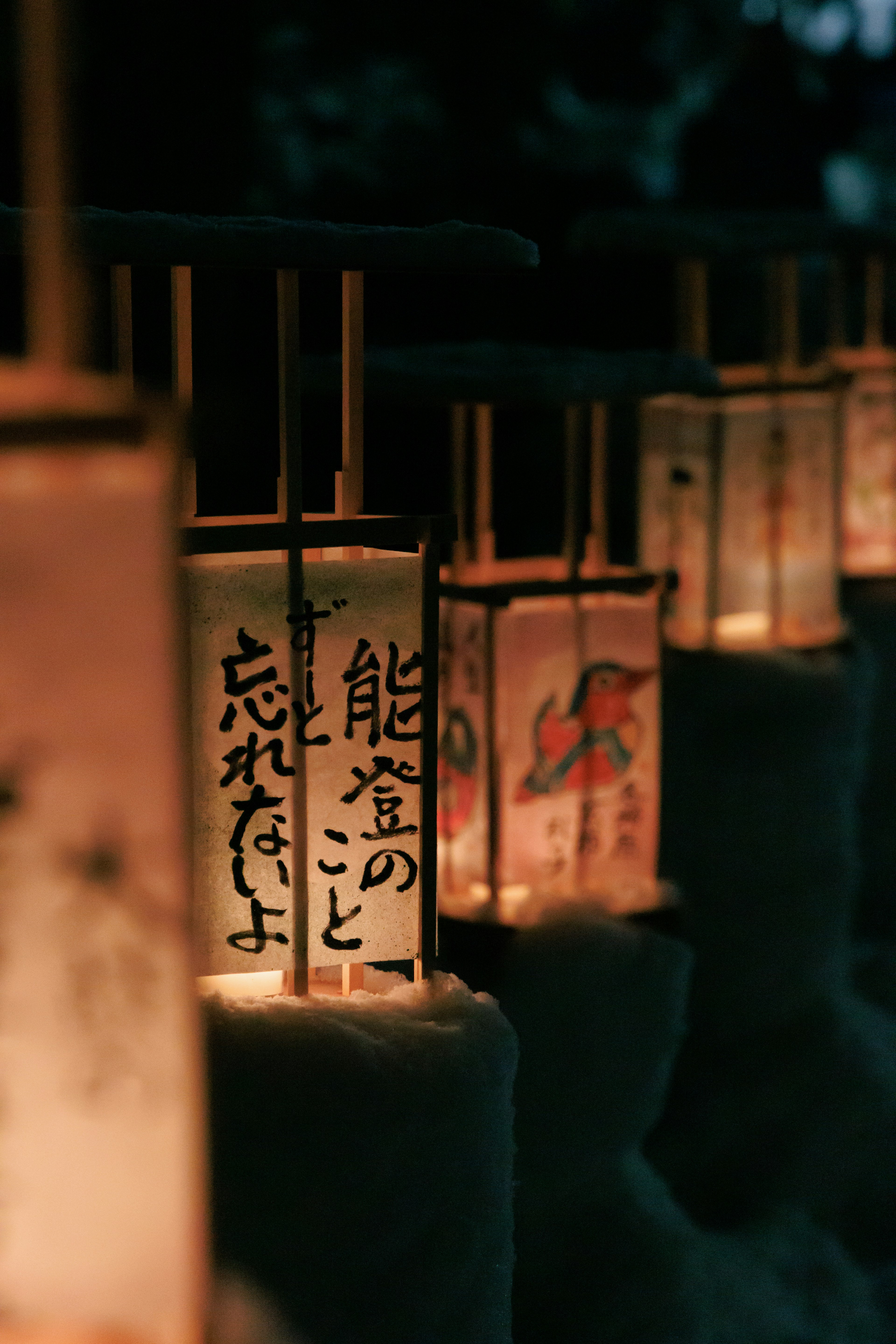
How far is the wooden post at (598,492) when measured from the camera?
4.55m

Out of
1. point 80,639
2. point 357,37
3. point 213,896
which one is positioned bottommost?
point 213,896

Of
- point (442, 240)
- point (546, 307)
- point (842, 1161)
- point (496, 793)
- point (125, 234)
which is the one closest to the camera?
point (125, 234)

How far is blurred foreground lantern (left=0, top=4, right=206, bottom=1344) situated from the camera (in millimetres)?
1354

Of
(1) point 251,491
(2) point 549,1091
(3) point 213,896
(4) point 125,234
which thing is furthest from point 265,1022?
(1) point 251,491

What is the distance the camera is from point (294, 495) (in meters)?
2.77

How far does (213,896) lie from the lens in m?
2.82

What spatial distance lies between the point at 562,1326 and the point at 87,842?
138 inches

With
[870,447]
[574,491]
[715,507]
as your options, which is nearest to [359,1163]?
[574,491]

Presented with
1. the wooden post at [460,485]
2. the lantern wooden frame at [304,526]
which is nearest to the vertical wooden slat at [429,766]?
the lantern wooden frame at [304,526]

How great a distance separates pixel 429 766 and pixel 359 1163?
0.75 metres

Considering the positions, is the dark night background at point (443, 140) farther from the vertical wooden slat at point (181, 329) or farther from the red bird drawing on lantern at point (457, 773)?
the vertical wooden slat at point (181, 329)

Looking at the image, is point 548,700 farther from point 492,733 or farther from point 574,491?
point 574,491

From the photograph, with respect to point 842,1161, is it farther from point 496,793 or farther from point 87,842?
point 87,842

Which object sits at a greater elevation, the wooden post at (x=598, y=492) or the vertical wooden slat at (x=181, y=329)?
the vertical wooden slat at (x=181, y=329)
